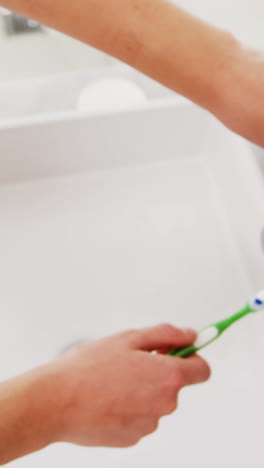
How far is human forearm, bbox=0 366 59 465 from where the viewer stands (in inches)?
14.6

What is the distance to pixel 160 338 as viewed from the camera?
47 cm

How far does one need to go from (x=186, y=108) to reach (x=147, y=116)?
2.1 inches

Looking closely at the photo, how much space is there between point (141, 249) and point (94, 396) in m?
0.28

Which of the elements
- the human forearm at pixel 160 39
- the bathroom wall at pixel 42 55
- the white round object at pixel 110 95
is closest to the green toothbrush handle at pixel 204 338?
the human forearm at pixel 160 39

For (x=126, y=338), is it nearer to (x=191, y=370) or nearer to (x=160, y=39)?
(x=191, y=370)

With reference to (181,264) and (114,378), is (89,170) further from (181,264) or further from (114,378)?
(114,378)

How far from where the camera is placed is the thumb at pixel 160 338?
45cm

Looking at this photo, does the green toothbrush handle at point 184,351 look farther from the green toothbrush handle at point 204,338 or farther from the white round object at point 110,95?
A: the white round object at point 110,95

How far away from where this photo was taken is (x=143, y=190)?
0.70 m

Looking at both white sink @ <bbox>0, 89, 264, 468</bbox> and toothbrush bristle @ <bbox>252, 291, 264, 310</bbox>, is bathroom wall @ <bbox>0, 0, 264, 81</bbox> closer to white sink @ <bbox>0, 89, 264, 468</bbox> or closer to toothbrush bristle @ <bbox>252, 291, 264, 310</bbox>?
white sink @ <bbox>0, 89, 264, 468</bbox>

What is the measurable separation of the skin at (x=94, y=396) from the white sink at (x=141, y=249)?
134 mm

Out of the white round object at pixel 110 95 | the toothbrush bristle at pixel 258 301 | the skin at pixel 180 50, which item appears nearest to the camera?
the skin at pixel 180 50

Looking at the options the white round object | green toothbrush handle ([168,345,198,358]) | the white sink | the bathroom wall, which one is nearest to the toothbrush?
green toothbrush handle ([168,345,198,358])

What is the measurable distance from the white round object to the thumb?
341 millimetres
